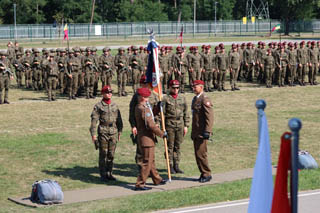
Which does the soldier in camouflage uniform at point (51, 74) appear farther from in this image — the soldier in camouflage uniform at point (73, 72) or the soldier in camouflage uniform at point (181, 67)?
the soldier in camouflage uniform at point (181, 67)

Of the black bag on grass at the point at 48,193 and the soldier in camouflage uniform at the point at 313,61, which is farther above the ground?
the soldier in camouflage uniform at the point at 313,61

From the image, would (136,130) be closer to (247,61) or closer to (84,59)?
(84,59)

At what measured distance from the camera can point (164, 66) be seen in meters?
26.1

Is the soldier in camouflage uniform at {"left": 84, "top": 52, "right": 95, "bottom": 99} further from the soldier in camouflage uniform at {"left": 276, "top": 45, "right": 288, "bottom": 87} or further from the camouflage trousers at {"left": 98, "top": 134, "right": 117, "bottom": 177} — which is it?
the camouflage trousers at {"left": 98, "top": 134, "right": 117, "bottom": 177}


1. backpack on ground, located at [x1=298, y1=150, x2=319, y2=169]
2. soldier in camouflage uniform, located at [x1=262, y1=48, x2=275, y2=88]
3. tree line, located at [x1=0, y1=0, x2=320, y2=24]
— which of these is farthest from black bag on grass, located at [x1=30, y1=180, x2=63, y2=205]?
tree line, located at [x1=0, y1=0, x2=320, y2=24]

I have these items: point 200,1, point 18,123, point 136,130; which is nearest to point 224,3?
point 200,1

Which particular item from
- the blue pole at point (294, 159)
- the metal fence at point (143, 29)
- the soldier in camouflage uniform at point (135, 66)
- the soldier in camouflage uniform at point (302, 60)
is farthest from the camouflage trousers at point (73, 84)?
the metal fence at point (143, 29)

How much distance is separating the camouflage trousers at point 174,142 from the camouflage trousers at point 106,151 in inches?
45.4

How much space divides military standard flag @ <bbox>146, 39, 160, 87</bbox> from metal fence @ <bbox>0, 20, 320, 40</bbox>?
140 feet

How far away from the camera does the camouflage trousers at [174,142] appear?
13016 mm

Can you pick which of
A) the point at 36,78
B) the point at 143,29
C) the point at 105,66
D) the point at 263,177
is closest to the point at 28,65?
the point at 36,78

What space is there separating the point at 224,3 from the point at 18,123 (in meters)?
69.1

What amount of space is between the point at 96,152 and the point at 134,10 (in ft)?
212

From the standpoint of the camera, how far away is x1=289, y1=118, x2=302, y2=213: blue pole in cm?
398
